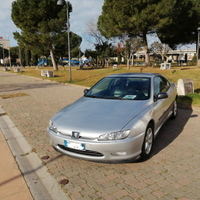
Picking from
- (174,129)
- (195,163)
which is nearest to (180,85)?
(174,129)

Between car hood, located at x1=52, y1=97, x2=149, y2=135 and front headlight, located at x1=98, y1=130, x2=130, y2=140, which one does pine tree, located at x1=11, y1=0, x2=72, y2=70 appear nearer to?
car hood, located at x1=52, y1=97, x2=149, y2=135

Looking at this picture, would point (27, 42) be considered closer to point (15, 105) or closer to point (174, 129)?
point (15, 105)

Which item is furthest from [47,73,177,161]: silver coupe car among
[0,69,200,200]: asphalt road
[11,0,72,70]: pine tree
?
[11,0,72,70]: pine tree

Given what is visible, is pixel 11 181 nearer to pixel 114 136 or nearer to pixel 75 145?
pixel 75 145

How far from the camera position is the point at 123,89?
4.53 meters

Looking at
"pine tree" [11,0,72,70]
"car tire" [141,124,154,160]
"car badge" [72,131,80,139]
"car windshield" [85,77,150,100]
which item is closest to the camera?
"car badge" [72,131,80,139]

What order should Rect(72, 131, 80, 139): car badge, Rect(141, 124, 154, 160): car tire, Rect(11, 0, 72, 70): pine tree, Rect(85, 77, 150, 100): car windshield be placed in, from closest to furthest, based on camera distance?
1. Rect(72, 131, 80, 139): car badge
2. Rect(141, 124, 154, 160): car tire
3. Rect(85, 77, 150, 100): car windshield
4. Rect(11, 0, 72, 70): pine tree

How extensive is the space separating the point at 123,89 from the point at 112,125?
1.60 meters

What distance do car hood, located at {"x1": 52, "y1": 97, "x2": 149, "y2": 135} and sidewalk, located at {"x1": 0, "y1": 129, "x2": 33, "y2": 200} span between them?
3.19ft

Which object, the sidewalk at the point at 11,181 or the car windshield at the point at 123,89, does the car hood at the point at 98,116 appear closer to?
the car windshield at the point at 123,89

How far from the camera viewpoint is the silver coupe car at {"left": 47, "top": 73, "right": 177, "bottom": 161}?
3.00 meters

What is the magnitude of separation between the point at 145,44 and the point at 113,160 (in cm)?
2731

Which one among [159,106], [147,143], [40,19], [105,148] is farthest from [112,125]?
[40,19]

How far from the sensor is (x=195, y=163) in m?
3.47
